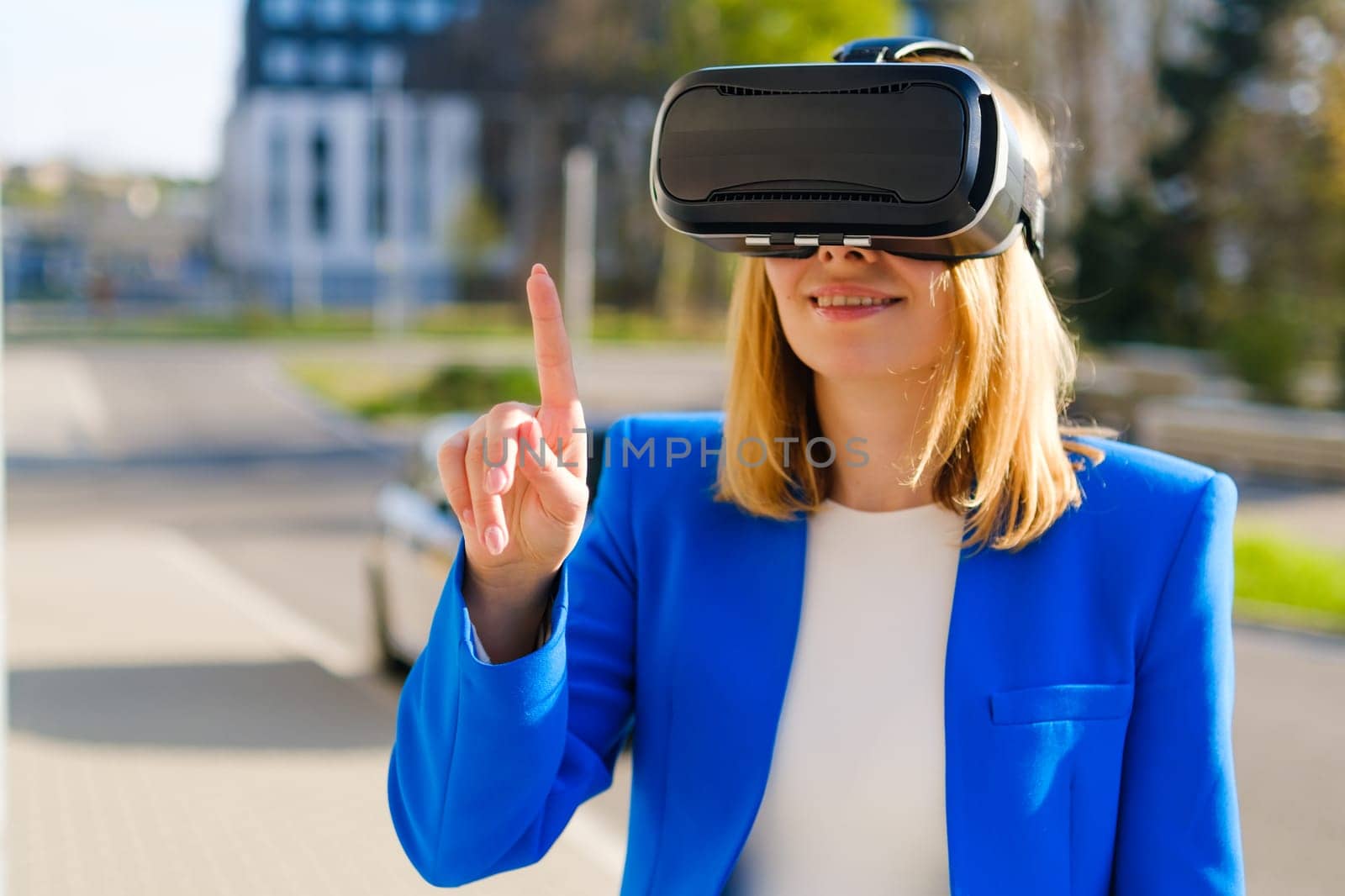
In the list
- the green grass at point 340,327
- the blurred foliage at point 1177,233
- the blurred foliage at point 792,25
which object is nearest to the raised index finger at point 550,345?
the blurred foliage at point 792,25

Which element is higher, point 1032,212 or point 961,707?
point 1032,212

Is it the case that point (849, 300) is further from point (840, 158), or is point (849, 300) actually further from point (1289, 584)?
point (1289, 584)

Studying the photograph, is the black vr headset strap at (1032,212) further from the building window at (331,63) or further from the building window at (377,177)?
the building window at (331,63)

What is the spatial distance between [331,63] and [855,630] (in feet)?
234

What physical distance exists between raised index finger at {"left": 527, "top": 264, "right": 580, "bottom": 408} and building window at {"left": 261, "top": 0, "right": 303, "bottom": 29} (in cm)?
7196

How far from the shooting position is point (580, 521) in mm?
1413

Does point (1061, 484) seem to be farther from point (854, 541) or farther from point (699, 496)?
point (699, 496)

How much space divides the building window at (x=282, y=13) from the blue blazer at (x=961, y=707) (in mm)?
71916

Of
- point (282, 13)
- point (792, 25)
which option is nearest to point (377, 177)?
point (282, 13)

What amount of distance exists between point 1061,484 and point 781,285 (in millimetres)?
380

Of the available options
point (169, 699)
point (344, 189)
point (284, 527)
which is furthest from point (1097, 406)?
point (344, 189)

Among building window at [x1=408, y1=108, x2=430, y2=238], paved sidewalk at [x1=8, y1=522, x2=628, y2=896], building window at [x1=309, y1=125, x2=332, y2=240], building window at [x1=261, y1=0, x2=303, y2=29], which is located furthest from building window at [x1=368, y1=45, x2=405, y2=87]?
paved sidewalk at [x1=8, y1=522, x2=628, y2=896]

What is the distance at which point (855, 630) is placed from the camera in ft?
5.18

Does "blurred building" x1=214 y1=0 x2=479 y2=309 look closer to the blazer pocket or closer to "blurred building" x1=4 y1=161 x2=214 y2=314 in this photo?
"blurred building" x1=4 y1=161 x2=214 y2=314
